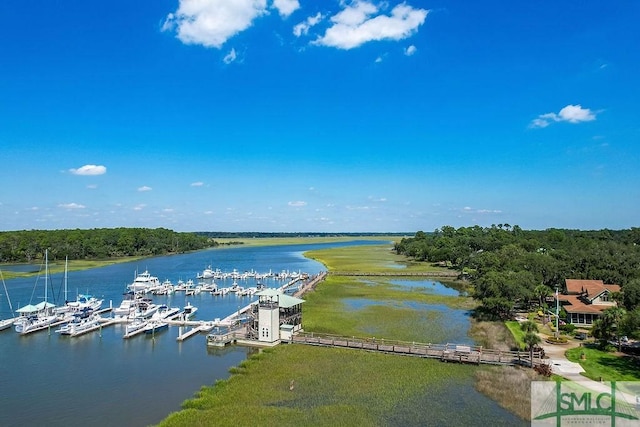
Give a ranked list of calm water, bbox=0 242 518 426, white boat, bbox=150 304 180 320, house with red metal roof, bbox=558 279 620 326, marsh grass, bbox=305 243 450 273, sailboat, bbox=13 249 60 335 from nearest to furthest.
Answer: calm water, bbox=0 242 518 426 < house with red metal roof, bbox=558 279 620 326 < sailboat, bbox=13 249 60 335 < white boat, bbox=150 304 180 320 < marsh grass, bbox=305 243 450 273

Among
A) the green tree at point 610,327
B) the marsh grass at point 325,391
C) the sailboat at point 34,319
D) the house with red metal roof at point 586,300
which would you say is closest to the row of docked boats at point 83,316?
the sailboat at point 34,319

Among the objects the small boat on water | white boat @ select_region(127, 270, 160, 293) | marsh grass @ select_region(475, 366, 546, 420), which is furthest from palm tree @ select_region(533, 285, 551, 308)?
white boat @ select_region(127, 270, 160, 293)

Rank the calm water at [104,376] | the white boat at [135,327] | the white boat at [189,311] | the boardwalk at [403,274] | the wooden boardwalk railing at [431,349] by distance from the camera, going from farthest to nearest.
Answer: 1. the boardwalk at [403,274]
2. the white boat at [189,311]
3. the white boat at [135,327]
4. the wooden boardwalk railing at [431,349]
5. the calm water at [104,376]

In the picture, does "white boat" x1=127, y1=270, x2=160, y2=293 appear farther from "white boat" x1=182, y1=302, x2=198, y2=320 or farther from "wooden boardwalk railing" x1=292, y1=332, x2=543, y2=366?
"wooden boardwalk railing" x1=292, y1=332, x2=543, y2=366

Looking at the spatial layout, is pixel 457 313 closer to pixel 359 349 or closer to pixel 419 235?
pixel 359 349
